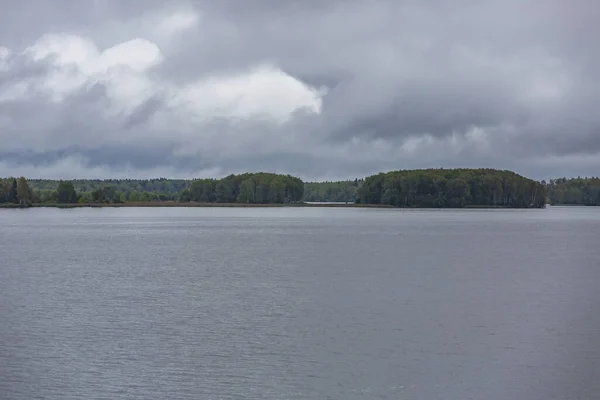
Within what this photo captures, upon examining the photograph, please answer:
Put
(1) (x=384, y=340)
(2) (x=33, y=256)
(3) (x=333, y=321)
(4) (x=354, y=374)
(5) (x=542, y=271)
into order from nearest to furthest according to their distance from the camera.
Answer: (4) (x=354, y=374) → (1) (x=384, y=340) → (3) (x=333, y=321) → (5) (x=542, y=271) → (2) (x=33, y=256)

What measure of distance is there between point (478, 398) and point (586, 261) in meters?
36.9

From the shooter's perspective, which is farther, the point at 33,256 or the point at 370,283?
the point at 33,256

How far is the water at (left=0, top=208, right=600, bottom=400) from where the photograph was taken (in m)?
18.5

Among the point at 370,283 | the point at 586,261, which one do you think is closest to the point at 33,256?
the point at 370,283

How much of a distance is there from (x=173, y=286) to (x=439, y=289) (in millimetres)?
12970

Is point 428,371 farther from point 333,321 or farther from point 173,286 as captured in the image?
point 173,286

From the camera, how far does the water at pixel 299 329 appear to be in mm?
18547

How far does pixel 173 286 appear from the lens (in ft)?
119

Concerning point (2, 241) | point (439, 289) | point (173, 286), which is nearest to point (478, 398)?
point (439, 289)

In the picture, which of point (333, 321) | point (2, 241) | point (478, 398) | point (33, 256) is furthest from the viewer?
point (2, 241)

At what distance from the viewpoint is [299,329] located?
25.2m

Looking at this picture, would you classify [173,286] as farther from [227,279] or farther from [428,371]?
[428,371]

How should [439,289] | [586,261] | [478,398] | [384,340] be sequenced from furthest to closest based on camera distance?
[586,261]
[439,289]
[384,340]
[478,398]

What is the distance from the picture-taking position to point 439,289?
35.6m
